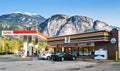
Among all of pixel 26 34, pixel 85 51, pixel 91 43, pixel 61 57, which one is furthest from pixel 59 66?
pixel 26 34

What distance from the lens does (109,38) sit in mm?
48344

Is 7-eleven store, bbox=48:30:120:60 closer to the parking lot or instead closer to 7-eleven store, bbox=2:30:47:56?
7-eleven store, bbox=2:30:47:56

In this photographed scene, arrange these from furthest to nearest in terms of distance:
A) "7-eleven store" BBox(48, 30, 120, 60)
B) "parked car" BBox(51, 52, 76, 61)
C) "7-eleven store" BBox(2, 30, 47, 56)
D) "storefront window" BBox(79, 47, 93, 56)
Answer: "7-eleven store" BBox(2, 30, 47, 56)
"storefront window" BBox(79, 47, 93, 56)
"7-eleven store" BBox(48, 30, 120, 60)
"parked car" BBox(51, 52, 76, 61)

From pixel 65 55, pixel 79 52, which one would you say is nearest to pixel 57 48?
pixel 79 52

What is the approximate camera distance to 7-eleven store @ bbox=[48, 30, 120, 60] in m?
47.0

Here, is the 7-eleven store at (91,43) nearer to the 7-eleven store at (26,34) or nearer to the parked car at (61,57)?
the 7-eleven store at (26,34)

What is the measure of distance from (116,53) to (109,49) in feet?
13.6

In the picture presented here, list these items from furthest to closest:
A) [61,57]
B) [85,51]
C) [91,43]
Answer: [85,51]
[91,43]
[61,57]

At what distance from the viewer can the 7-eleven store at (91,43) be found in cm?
4697

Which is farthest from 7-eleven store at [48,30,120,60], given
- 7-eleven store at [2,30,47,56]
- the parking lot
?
the parking lot

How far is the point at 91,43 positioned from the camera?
52.6 meters

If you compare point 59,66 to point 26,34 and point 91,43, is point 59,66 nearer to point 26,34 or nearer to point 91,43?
point 91,43

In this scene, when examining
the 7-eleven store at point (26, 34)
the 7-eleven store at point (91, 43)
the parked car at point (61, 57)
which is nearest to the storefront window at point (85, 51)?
the 7-eleven store at point (91, 43)

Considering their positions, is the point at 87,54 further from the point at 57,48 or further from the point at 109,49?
the point at 57,48
